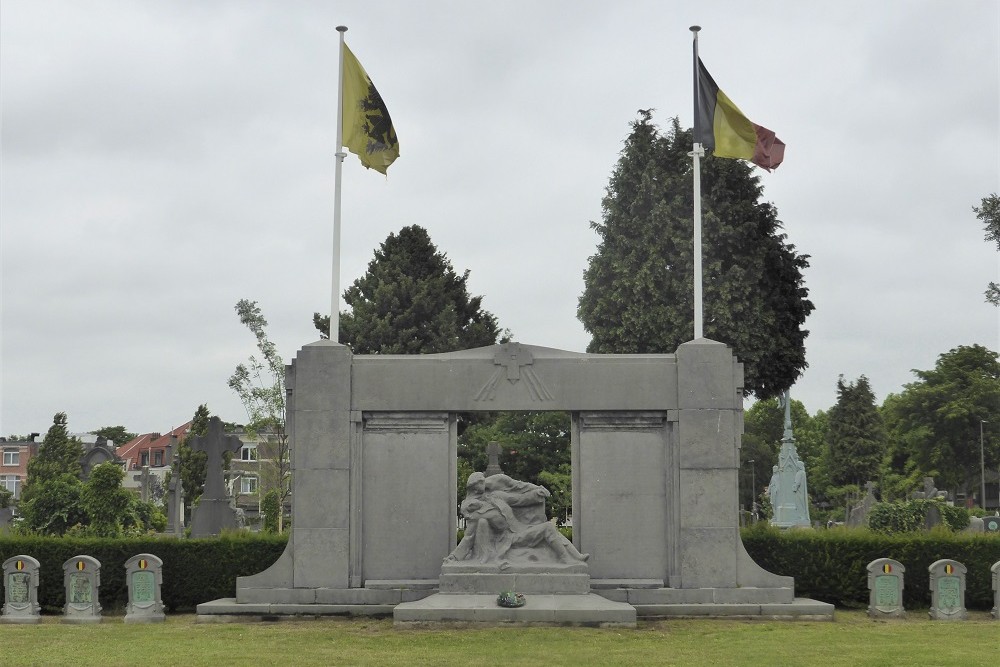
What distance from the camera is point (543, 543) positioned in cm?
1802

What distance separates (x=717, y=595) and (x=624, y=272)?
69.8 feet

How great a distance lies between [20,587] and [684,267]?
25390 mm

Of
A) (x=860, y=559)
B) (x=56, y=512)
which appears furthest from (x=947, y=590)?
(x=56, y=512)

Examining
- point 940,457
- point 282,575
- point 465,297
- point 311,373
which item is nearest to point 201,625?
point 282,575

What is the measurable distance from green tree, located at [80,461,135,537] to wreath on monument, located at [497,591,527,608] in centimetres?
958

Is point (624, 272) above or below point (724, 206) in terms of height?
below

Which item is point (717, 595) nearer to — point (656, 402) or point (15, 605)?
point (656, 402)

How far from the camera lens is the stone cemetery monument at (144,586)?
59.8ft

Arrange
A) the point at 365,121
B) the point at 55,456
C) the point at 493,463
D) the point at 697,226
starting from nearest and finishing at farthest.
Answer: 1. the point at 697,226
2. the point at 493,463
3. the point at 365,121
4. the point at 55,456

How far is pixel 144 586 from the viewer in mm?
18328

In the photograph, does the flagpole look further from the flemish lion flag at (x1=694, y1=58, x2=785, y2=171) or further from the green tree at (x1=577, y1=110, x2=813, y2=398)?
the green tree at (x1=577, y1=110, x2=813, y2=398)

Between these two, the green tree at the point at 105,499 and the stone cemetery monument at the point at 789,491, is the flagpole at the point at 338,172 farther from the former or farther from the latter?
the stone cemetery monument at the point at 789,491

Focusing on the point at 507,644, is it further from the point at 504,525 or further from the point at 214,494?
the point at 214,494

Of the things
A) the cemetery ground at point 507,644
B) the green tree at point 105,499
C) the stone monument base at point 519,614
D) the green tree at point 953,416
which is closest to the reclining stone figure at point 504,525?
the stone monument base at point 519,614
